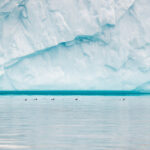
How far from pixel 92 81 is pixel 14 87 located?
4595 mm

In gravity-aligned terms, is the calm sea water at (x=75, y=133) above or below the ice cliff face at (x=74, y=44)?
above

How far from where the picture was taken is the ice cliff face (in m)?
28.6

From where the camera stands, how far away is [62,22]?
28609mm

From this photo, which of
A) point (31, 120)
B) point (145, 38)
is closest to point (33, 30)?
point (145, 38)

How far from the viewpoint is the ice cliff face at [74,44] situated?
28.6m

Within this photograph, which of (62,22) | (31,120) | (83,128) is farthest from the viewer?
(62,22)

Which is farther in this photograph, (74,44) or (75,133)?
(74,44)

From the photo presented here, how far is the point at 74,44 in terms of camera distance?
29.5 meters

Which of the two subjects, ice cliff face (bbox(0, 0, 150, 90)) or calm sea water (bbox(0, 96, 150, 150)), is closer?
calm sea water (bbox(0, 96, 150, 150))

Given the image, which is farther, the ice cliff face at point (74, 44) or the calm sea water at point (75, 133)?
the ice cliff face at point (74, 44)

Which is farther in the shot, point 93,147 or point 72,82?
point 72,82

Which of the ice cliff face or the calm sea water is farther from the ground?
the calm sea water

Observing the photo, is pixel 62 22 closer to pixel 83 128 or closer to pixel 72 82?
pixel 72 82

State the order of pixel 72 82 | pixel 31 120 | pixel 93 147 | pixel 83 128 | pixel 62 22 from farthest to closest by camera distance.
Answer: pixel 72 82
pixel 62 22
pixel 31 120
pixel 83 128
pixel 93 147
